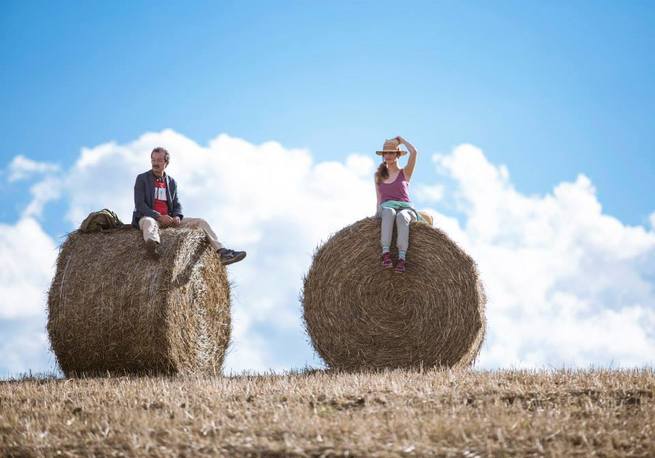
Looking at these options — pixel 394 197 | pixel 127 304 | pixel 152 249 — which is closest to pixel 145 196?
pixel 152 249

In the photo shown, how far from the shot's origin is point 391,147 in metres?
11.0

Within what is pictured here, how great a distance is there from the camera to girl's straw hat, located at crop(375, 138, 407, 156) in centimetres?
1097

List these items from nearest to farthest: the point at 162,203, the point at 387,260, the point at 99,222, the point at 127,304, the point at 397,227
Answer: the point at 127,304, the point at 387,260, the point at 397,227, the point at 99,222, the point at 162,203

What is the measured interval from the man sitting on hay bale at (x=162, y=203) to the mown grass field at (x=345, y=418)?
311 cm

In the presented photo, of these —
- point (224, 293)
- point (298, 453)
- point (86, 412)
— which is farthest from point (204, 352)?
point (298, 453)

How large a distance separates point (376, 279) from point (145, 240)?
2898 mm

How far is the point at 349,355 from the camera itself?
10508 mm

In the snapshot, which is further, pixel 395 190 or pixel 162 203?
pixel 162 203

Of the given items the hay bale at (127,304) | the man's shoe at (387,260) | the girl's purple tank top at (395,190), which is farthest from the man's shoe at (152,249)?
the girl's purple tank top at (395,190)

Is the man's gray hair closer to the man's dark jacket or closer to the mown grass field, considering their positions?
the man's dark jacket

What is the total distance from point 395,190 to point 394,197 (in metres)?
0.09

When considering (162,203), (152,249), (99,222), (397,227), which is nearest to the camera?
(152,249)

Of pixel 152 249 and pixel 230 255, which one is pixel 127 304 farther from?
pixel 230 255

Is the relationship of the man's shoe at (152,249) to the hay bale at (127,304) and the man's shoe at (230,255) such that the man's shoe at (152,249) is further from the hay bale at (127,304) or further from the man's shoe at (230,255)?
the man's shoe at (230,255)
